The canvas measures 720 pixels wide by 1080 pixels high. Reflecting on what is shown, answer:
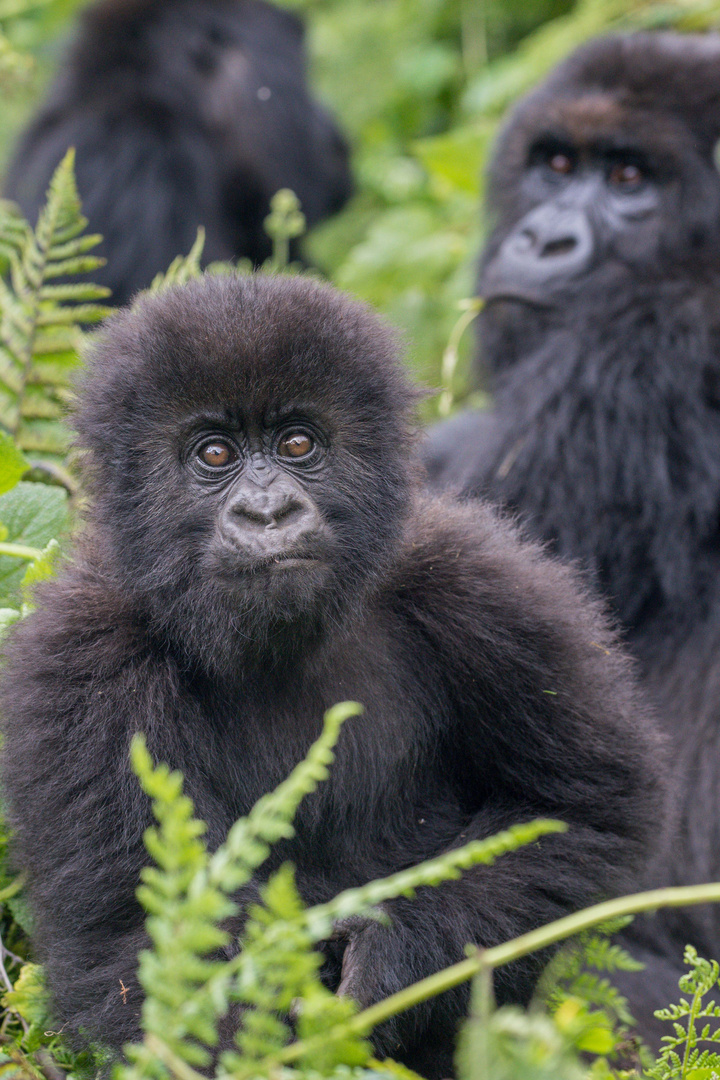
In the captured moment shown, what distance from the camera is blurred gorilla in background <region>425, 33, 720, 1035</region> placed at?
289cm

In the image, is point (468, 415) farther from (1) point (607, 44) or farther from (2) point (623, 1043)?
(2) point (623, 1043)

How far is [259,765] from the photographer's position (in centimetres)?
200

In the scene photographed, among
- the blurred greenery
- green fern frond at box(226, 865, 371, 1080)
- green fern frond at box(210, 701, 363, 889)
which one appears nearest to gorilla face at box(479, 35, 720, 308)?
the blurred greenery

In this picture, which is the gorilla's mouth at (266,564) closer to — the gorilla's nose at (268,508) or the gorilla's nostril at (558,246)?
the gorilla's nose at (268,508)

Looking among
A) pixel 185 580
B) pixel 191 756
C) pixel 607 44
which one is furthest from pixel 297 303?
pixel 607 44

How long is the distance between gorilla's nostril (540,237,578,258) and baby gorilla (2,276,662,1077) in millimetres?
1397

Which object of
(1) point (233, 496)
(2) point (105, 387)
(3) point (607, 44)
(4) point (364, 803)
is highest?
(3) point (607, 44)

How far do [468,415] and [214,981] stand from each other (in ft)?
10.7

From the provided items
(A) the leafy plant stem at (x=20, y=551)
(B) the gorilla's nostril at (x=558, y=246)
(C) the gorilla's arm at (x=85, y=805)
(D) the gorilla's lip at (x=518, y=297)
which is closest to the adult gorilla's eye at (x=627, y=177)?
(B) the gorilla's nostril at (x=558, y=246)

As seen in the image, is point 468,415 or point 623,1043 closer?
point 623,1043

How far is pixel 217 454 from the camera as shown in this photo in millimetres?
1966

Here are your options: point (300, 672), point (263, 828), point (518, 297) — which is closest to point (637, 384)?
point (518, 297)

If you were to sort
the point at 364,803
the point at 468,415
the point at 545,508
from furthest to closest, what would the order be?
the point at 468,415
the point at 545,508
the point at 364,803

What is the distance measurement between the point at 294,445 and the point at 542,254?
1661 mm
